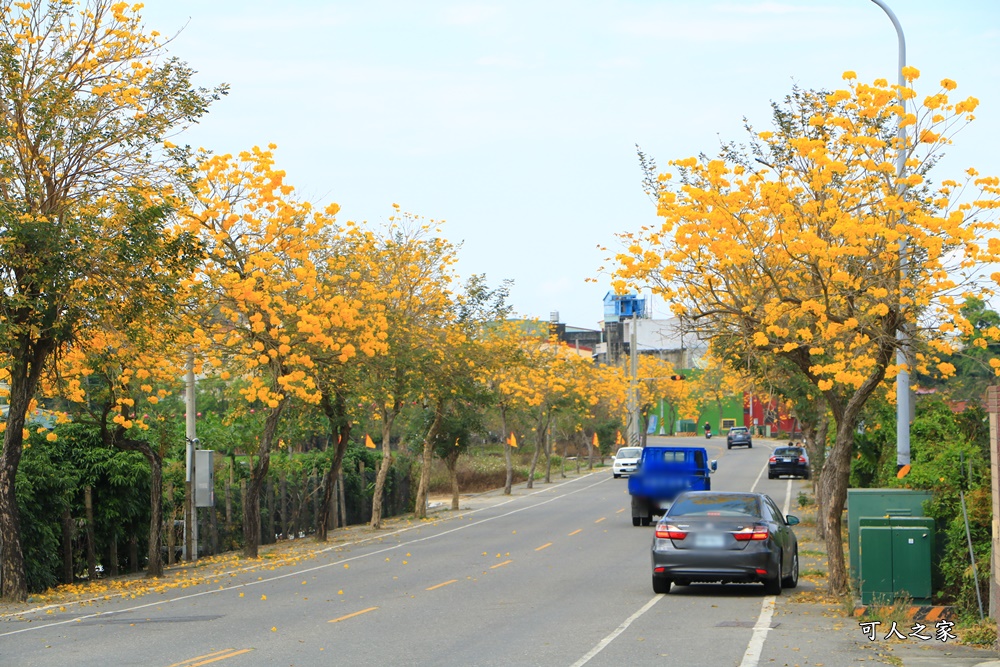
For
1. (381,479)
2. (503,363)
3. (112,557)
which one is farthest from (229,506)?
(503,363)

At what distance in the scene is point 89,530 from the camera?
72.3ft

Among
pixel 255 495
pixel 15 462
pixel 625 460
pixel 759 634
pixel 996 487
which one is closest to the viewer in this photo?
pixel 996 487

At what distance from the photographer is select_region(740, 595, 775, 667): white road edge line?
10766mm

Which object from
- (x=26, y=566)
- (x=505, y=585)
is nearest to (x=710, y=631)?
(x=505, y=585)

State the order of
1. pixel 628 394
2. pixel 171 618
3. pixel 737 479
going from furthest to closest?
pixel 628 394, pixel 737 479, pixel 171 618

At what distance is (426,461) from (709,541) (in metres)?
26.5

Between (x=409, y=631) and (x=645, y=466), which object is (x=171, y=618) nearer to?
(x=409, y=631)

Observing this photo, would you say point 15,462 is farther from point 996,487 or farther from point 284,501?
point 284,501

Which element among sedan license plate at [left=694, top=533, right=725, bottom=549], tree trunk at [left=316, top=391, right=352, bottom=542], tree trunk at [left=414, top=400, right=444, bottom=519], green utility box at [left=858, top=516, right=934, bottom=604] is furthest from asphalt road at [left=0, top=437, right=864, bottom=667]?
→ tree trunk at [left=414, top=400, right=444, bottom=519]

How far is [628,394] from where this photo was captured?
81250 mm

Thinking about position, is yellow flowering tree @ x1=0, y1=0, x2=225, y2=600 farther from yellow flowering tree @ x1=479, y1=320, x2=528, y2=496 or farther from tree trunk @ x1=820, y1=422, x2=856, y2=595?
yellow flowering tree @ x1=479, y1=320, x2=528, y2=496

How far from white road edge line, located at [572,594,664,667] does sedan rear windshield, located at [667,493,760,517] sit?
1.29 metres

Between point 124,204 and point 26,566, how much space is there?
21.4 feet

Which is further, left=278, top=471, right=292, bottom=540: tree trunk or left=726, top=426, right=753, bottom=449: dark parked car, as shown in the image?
left=726, top=426, right=753, bottom=449: dark parked car
